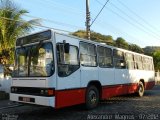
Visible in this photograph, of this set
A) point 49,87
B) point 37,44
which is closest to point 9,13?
point 37,44

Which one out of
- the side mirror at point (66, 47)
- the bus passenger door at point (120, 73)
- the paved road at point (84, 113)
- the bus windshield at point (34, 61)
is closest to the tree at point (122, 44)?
the bus passenger door at point (120, 73)

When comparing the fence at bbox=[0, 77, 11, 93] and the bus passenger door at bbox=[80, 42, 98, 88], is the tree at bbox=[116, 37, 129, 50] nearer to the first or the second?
the fence at bbox=[0, 77, 11, 93]

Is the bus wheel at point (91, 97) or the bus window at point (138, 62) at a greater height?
the bus window at point (138, 62)

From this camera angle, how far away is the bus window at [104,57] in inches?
492

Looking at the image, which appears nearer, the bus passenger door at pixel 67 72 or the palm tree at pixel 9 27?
the bus passenger door at pixel 67 72

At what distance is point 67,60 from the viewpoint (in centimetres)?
1023

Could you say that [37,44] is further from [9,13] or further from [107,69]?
[9,13]

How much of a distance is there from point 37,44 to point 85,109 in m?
3.28

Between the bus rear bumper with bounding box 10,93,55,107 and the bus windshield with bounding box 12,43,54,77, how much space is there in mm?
751

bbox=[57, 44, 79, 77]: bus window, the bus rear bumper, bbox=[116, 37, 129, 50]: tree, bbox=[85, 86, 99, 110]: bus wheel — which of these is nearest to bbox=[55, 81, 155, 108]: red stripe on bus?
the bus rear bumper

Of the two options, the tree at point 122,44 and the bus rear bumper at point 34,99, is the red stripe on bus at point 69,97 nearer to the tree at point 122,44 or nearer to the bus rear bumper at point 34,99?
the bus rear bumper at point 34,99

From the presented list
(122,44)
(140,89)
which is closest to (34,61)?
(140,89)

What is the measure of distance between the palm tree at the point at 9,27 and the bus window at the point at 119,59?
783 cm

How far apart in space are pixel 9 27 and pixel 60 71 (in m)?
11.1
